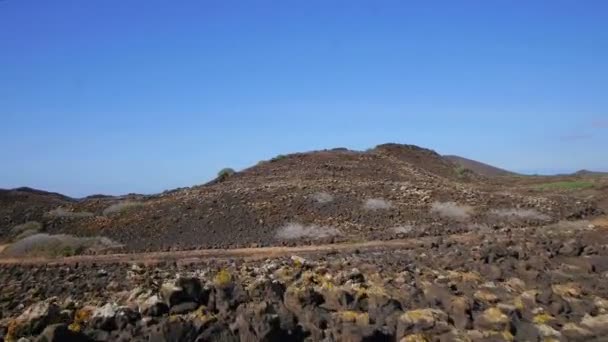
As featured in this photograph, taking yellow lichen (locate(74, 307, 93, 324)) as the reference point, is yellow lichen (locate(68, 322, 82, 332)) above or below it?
below

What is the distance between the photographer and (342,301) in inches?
303

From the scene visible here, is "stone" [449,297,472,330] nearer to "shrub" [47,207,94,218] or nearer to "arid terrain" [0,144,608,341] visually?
"arid terrain" [0,144,608,341]

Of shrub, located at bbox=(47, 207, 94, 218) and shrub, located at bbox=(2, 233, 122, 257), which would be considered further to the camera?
shrub, located at bbox=(47, 207, 94, 218)

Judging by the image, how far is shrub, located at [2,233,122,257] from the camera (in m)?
19.7

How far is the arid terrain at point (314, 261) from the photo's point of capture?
6.58 metres

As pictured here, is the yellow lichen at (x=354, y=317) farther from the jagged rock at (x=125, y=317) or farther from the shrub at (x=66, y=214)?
the shrub at (x=66, y=214)

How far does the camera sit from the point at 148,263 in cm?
1581

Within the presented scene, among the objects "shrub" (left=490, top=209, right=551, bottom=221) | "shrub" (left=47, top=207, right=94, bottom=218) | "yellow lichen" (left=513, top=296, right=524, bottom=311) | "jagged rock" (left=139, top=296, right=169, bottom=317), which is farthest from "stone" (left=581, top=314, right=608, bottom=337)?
"shrub" (left=47, top=207, right=94, bottom=218)

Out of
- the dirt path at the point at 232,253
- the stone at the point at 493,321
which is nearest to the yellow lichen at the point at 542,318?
the stone at the point at 493,321

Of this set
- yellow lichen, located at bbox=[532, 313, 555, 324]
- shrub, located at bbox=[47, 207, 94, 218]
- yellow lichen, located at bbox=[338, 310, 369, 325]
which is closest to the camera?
yellow lichen, located at bbox=[338, 310, 369, 325]

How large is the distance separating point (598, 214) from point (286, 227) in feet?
42.4

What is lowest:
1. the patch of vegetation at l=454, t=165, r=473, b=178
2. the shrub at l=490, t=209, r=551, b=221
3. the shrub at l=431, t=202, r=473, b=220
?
the shrub at l=490, t=209, r=551, b=221

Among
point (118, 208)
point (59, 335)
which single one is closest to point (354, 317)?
point (59, 335)

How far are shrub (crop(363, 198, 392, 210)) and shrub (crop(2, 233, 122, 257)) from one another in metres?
9.92
